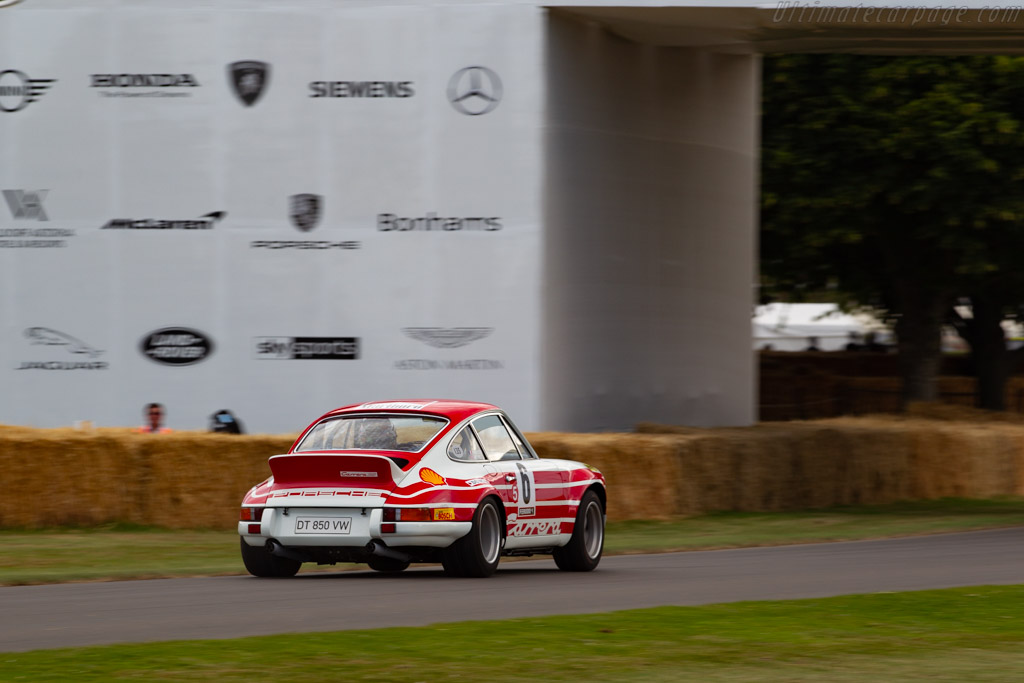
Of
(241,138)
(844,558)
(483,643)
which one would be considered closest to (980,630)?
(483,643)

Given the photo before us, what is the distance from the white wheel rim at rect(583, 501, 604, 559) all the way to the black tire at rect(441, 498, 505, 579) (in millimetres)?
1232

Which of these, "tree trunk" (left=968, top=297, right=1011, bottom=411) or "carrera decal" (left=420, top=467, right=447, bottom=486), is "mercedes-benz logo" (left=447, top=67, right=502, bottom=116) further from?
"tree trunk" (left=968, top=297, right=1011, bottom=411)

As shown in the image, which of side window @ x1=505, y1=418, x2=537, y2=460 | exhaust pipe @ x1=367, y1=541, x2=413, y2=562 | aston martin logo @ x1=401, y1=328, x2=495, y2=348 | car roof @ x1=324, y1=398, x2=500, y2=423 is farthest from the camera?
aston martin logo @ x1=401, y1=328, x2=495, y2=348

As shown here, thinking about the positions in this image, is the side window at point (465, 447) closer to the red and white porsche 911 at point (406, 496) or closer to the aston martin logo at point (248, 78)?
the red and white porsche 911 at point (406, 496)

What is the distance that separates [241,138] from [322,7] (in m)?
2.00

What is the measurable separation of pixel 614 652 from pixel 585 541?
4946 mm

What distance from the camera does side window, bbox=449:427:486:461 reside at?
11.9m

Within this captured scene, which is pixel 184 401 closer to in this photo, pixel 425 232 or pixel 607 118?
pixel 425 232

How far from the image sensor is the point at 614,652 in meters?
8.14

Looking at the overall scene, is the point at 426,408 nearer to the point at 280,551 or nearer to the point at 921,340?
the point at 280,551

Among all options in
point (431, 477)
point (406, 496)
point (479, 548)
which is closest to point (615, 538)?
point (479, 548)

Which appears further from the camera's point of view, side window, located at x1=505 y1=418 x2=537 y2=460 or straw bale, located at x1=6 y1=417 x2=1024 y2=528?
straw bale, located at x1=6 y1=417 x2=1024 y2=528

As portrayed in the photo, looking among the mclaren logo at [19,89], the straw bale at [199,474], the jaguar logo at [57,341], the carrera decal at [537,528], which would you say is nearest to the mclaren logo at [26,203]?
the mclaren logo at [19,89]

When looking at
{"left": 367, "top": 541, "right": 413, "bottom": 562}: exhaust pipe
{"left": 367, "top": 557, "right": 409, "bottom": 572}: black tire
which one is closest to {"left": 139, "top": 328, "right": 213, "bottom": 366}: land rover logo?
{"left": 367, "top": 557, "right": 409, "bottom": 572}: black tire
